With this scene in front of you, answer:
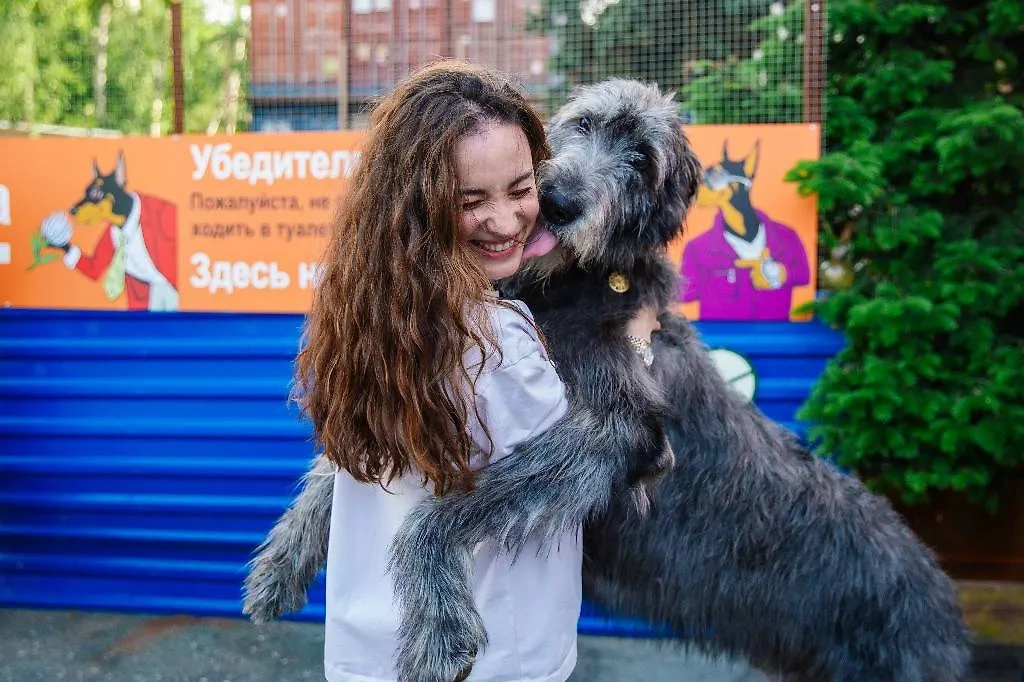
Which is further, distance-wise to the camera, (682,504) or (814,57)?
(814,57)

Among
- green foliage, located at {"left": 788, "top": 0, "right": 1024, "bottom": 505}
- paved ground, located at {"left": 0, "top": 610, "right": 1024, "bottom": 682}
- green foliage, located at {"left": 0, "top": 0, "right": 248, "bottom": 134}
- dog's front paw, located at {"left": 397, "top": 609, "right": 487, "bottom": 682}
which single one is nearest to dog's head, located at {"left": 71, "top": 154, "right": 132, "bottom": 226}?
green foliage, located at {"left": 0, "top": 0, "right": 248, "bottom": 134}

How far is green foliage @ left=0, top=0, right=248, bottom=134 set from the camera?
20.3 ft

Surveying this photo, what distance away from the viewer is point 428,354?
149cm

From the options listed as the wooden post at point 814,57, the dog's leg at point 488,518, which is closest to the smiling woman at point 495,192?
the dog's leg at point 488,518

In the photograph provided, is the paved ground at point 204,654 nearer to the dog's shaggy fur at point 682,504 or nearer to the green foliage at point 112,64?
the dog's shaggy fur at point 682,504

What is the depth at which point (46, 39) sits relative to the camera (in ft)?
22.3

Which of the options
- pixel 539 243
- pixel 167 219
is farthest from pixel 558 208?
pixel 167 219

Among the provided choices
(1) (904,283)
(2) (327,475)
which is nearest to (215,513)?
(2) (327,475)

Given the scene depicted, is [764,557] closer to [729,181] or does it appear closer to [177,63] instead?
[729,181]

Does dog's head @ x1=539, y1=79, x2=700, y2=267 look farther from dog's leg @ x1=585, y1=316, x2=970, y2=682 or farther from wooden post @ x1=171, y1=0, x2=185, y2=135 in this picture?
wooden post @ x1=171, y1=0, x2=185, y2=135

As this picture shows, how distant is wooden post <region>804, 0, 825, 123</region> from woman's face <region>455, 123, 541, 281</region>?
2513 mm

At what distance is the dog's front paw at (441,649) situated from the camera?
1601 mm

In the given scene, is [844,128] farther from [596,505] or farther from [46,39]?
[46,39]

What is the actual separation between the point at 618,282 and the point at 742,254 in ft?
6.00
